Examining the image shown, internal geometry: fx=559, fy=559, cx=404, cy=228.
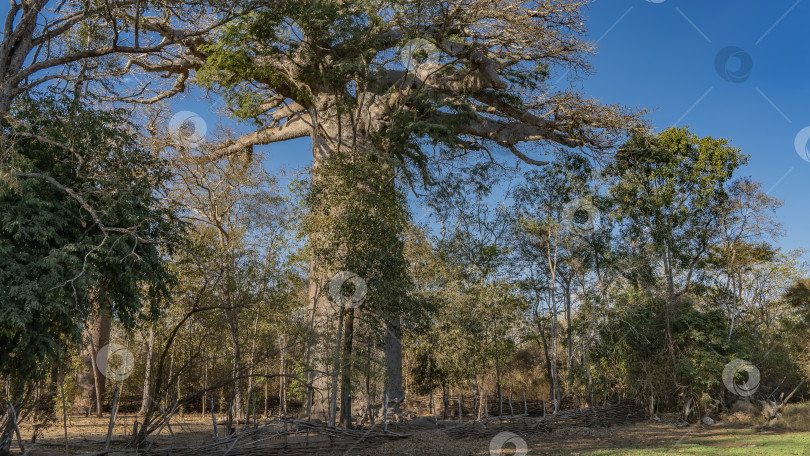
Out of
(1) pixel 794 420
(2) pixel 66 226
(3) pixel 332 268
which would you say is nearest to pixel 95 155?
(2) pixel 66 226

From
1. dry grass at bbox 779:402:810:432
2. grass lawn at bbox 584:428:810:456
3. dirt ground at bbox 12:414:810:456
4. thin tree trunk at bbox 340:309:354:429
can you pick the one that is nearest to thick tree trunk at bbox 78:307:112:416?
dirt ground at bbox 12:414:810:456

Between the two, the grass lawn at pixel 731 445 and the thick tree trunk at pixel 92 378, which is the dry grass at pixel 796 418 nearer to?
the grass lawn at pixel 731 445

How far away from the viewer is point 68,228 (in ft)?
19.3

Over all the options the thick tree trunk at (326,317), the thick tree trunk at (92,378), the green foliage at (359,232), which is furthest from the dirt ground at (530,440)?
the thick tree trunk at (92,378)

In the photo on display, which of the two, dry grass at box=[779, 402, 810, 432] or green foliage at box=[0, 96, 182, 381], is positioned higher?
green foliage at box=[0, 96, 182, 381]

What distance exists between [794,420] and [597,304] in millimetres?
4367

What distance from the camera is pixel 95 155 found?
20.1 feet

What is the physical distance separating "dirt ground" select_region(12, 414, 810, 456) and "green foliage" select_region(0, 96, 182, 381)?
65.6 inches

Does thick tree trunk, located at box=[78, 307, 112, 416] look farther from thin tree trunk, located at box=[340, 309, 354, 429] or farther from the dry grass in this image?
the dry grass

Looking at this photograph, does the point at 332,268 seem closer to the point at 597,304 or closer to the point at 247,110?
the point at 247,110

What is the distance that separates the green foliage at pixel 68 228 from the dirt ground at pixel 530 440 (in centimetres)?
167

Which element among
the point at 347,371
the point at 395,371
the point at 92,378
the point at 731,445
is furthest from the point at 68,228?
the point at 92,378

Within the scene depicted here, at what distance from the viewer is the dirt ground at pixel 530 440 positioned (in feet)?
23.2

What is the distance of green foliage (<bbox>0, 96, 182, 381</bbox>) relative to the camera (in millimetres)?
5199
